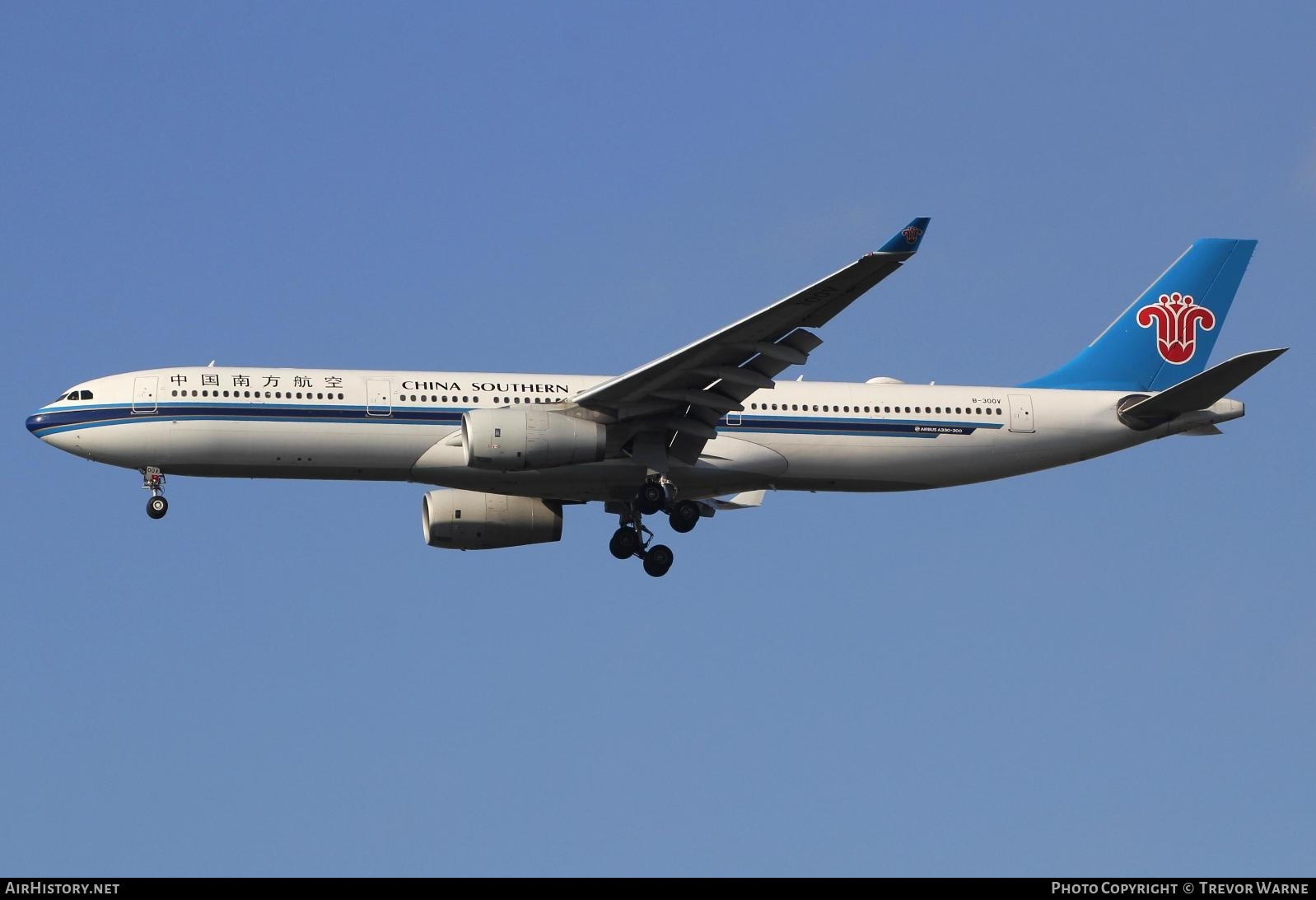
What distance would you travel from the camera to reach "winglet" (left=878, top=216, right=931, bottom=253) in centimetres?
3644

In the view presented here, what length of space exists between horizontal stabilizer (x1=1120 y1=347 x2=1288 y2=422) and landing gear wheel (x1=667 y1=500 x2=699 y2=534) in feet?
35.2

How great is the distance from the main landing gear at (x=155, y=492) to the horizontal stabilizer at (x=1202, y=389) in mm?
22486

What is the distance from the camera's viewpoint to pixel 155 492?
43688 millimetres

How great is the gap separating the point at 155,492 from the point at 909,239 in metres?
18.1

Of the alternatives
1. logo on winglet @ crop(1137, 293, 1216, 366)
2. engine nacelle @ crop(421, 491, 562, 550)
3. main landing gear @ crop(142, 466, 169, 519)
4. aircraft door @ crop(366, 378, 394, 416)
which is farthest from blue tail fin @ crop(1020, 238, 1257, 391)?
main landing gear @ crop(142, 466, 169, 519)

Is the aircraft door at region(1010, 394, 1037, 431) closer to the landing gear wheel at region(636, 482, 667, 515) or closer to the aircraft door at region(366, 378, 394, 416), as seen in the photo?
the landing gear wheel at region(636, 482, 667, 515)

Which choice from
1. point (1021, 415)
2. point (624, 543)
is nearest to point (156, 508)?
point (624, 543)

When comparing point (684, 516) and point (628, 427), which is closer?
point (628, 427)

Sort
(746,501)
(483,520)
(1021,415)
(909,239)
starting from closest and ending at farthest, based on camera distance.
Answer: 1. (909,239)
2. (483,520)
3. (1021,415)
4. (746,501)

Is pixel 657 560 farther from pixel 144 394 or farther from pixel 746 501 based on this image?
pixel 144 394

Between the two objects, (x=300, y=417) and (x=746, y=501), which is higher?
(x=746, y=501)

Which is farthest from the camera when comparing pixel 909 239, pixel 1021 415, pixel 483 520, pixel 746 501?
pixel 746 501

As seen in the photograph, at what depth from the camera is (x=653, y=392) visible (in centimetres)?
4206
